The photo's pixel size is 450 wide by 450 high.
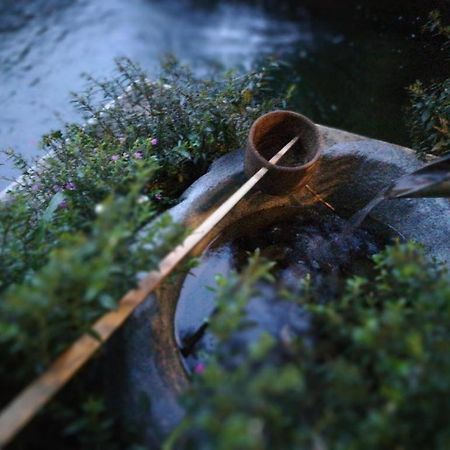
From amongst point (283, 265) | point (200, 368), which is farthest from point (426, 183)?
point (200, 368)

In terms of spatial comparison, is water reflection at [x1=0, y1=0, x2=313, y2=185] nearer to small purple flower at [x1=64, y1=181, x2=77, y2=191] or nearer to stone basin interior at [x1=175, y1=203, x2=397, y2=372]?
small purple flower at [x1=64, y1=181, x2=77, y2=191]

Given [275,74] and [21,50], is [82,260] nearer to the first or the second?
[275,74]

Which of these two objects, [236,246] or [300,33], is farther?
[300,33]

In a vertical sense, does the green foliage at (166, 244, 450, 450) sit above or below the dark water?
above

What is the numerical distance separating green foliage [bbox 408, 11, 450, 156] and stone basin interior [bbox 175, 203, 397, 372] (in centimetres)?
68

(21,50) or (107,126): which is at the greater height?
(21,50)

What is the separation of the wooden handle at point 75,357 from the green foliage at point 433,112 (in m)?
1.90

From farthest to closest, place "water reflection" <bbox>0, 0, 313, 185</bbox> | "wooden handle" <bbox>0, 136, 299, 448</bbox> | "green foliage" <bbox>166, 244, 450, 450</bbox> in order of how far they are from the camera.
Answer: "water reflection" <bbox>0, 0, 313, 185</bbox> → "wooden handle" <bbox>0, 136, 299, 448</bbox> → "green foliage" <bbox>166, 244, 450, 450</bbox>

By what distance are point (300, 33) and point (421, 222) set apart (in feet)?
14.1

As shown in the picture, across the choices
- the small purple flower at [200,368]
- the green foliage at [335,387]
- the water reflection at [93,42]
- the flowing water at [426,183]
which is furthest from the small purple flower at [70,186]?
the flowing water at [426,183]

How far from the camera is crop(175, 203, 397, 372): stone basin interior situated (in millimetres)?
2621

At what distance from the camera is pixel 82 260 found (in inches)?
72.9

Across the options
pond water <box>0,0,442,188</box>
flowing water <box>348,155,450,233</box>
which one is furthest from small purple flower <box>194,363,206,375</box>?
pond water <box>0,0,442,188</box>

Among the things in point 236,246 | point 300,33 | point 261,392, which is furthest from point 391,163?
point 300,33
